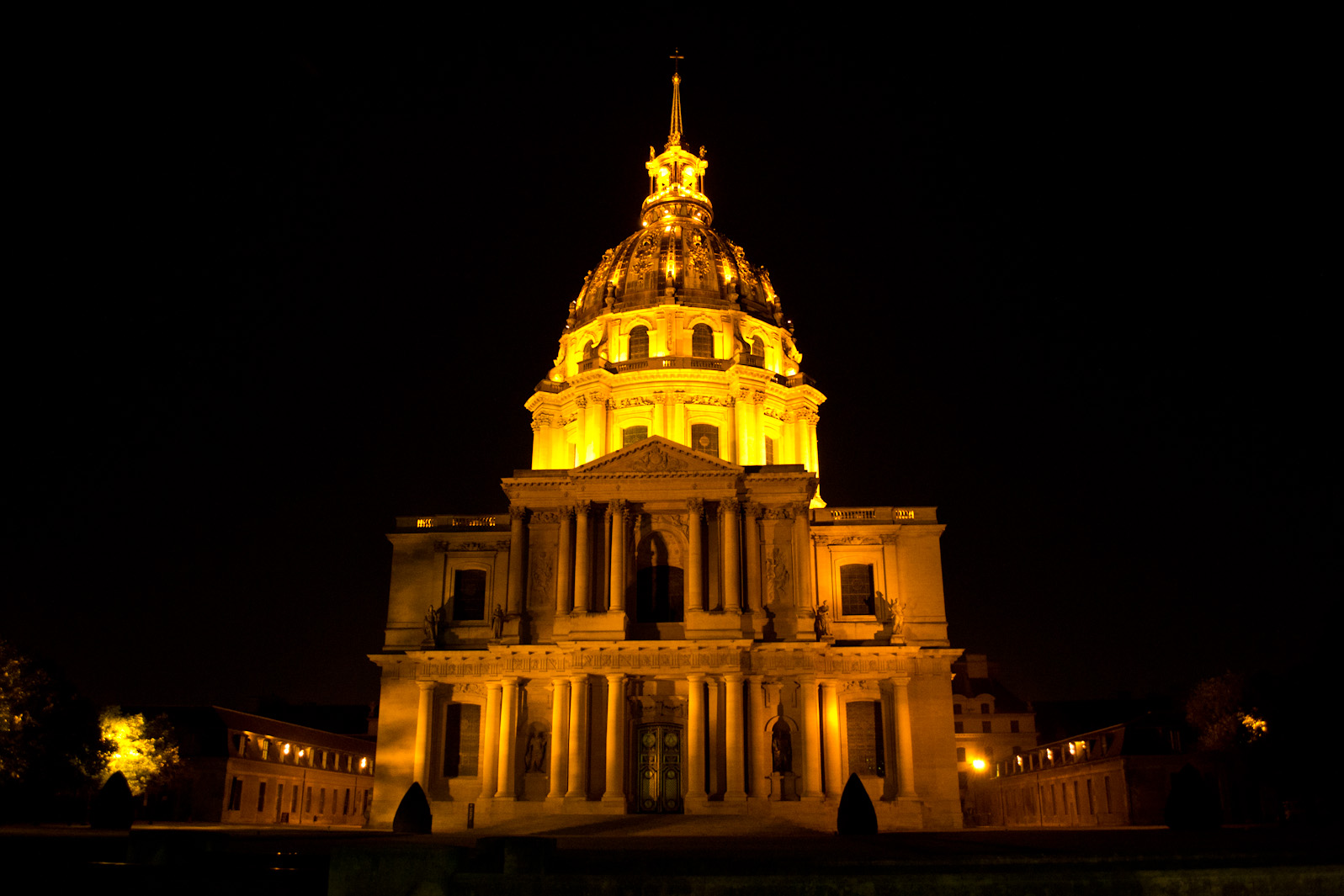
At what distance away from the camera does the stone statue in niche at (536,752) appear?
42.6 m

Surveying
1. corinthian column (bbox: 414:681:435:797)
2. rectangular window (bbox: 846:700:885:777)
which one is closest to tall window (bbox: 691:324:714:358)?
rectangular window (bbox: 846:700:885:777)

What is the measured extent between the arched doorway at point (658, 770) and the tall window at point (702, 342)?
21.6 m

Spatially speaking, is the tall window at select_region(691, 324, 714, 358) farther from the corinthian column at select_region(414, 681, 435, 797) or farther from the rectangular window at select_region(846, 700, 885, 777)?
the corinthian column at select_region(414, 681, 435, 797)

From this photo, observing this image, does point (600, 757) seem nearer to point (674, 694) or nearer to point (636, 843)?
point (674, 694)

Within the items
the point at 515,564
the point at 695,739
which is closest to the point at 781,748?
the point at 695,739

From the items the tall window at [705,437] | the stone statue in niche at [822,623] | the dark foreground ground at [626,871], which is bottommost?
the dark foreground ground at [626,871]

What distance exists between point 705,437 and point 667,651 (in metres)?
16.1

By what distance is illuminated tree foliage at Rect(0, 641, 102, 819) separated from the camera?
36.2 meters

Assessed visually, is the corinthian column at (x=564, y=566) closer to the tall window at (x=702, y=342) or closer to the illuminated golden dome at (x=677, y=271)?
the tall window at (x=702, y=342)

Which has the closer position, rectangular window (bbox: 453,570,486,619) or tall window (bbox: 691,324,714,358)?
rectangular window (bbox: 453,570,486,619)

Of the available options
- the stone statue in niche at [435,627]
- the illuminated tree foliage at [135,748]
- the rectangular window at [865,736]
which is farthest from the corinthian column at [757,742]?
the illuminated tree foliage at [135,748]

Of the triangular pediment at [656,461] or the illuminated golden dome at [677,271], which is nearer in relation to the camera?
the triangular pediment at [656,461]

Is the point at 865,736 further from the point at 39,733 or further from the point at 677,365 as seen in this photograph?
the point at 39,733

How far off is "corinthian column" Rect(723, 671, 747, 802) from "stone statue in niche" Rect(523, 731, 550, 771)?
6.95 metres
